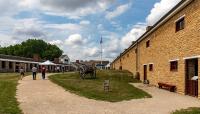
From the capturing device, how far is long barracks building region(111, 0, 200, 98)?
1897cm

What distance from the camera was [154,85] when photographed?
29.3 meters

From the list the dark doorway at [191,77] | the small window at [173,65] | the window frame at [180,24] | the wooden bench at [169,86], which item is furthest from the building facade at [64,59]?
the dark doorway at [191,77]

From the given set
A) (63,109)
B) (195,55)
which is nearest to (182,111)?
(63,109)

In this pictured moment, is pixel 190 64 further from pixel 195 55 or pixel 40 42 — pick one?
pixel 40 42

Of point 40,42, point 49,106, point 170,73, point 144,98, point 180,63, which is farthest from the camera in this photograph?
point 40,42

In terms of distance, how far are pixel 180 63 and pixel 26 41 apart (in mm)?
104152

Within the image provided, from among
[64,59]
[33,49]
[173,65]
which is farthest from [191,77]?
[64,59]

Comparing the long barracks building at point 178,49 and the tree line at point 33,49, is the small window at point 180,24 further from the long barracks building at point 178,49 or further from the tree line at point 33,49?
the tree line at point 33,49

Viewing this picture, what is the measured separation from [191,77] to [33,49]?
102521mm

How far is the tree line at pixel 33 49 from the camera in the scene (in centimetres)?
11569

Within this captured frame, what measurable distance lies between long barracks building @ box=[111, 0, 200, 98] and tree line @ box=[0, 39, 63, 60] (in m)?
88.5

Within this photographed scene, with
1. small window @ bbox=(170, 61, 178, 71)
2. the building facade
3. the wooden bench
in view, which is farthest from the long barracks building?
the building facade

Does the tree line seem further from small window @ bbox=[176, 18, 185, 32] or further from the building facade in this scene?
small window @ bbox=[176, 18, 185, 32]

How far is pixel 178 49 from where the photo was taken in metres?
22.0
